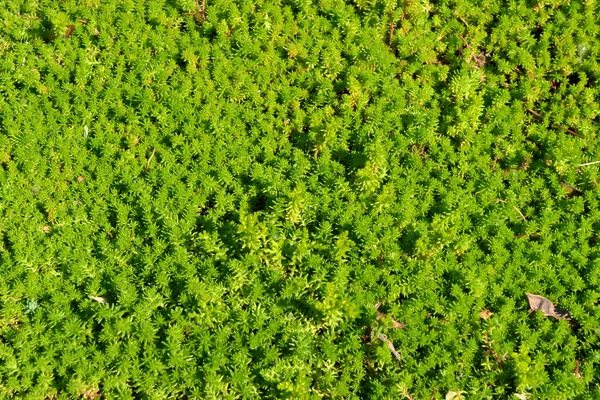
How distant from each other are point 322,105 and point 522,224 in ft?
8.05

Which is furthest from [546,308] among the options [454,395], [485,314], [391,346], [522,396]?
[391,346]

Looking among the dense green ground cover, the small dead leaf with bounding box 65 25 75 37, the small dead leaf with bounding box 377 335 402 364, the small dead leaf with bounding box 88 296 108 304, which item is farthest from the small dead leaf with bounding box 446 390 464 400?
the small dead leaf with bounding box 65 25 75 37

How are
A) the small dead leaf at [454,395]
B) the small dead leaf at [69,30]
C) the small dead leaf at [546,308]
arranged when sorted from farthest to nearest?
the small dead leaf at [69,30] < the small dead leaf at [546,308] < the small dead leaf at [454,395]

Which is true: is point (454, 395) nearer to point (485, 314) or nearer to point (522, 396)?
point (522, 396)

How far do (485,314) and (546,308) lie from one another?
0.55 m

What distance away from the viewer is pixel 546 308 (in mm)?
5148

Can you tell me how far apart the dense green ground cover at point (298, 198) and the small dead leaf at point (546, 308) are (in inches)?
2.8

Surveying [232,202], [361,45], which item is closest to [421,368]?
[232,202]

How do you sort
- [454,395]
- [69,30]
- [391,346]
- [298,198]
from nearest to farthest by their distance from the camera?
[454,395] < [391,346] < [298,198] < [69,30]

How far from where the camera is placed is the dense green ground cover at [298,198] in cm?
491

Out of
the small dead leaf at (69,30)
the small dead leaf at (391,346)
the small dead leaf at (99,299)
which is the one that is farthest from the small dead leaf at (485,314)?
the small dead leaf at (69,30)

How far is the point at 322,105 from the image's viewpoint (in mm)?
6367

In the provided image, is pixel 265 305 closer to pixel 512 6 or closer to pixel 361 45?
pixel 361 45

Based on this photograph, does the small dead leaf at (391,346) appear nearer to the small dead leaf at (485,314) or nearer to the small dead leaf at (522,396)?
the small dead leaf at (485,314)
